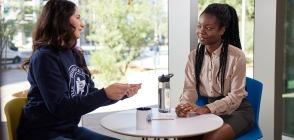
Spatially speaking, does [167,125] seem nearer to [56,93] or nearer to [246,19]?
[56,93]

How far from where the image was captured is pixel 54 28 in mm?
1892

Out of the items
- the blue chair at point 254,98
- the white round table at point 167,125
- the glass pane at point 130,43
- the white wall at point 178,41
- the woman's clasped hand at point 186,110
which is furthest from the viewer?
the glass pane at point 130,43

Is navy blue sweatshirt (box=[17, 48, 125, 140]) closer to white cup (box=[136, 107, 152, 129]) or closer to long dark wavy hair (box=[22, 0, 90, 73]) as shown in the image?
long dark wavy hair (box=[22, 0, 90, 73])

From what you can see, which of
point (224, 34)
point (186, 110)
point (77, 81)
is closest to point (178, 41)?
point (224, 34)

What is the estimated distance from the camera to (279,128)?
2.85m

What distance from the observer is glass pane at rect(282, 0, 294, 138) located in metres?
3.09

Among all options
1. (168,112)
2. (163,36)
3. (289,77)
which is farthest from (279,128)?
(163,36)

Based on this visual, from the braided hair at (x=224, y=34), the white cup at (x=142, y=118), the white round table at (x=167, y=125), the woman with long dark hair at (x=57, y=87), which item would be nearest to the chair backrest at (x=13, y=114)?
the woman with long dark hair at (x=57, y=87)

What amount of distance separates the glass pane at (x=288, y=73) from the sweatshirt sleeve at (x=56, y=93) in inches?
77.8

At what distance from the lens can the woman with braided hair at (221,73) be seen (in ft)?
7.26

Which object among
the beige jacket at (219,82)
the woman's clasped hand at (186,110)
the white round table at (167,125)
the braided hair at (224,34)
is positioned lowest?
the white round table at (167,125)

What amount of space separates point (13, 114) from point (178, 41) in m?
1.71

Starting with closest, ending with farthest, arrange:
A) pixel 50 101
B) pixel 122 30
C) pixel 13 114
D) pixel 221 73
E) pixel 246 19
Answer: pixel 50 101 → pixel 13 114 → pixel 221 73 → pixel 246 19 → pixel 122 30

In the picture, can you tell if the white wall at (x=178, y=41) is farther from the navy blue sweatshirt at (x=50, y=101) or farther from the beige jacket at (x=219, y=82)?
the navy blue sweatshirt at (x=50, y=101)
